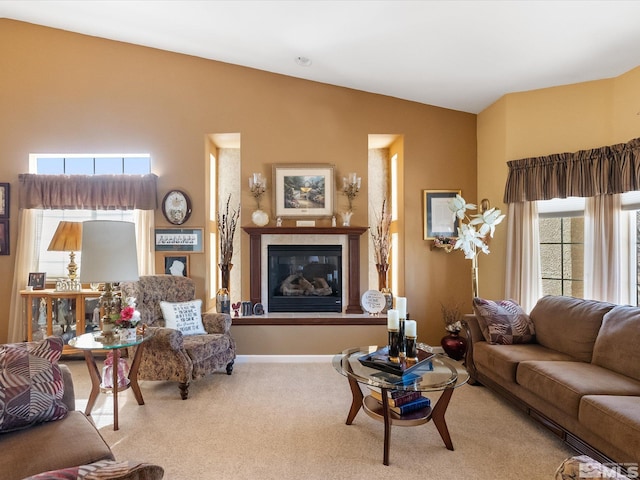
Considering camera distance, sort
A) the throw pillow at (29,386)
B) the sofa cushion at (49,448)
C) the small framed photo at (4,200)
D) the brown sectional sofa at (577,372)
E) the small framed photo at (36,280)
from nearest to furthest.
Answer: the sofa cushion at (49,448), the throw pillow at (29,386), the brown sectional sofa at (577,372), the small framed photo at (36,280), the small framed photo at (4,200)

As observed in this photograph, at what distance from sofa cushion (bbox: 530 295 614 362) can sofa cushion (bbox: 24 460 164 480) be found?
10.5 ft

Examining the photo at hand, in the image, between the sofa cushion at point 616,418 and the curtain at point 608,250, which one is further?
the curtain at point 608,250

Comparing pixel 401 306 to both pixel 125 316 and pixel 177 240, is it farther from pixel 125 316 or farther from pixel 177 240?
pixel 177 240

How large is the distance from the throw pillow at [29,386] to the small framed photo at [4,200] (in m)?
3.48

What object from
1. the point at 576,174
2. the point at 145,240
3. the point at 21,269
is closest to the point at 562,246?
the point at 576,174

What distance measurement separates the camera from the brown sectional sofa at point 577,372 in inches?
79.6

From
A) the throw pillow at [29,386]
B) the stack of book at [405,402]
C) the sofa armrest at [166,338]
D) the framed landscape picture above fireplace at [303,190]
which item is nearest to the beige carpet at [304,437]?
the stack of book at [405,402]

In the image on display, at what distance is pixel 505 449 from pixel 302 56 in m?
3.97

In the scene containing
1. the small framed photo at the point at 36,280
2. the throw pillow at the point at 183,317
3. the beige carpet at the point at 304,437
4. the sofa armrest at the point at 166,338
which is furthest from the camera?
the small framed photo at the point at 36,280

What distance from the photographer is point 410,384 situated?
7.44 feet

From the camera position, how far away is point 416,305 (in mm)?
4637

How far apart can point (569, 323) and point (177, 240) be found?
4.18 m

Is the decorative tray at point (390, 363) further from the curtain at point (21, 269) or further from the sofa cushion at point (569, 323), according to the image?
the curtain at point (21, 269)

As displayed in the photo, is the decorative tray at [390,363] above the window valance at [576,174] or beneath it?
beneath
